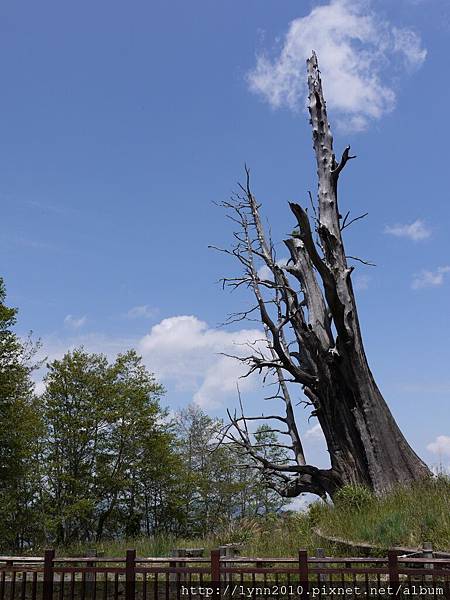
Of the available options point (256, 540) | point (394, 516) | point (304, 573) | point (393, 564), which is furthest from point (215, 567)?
point (256, 540)

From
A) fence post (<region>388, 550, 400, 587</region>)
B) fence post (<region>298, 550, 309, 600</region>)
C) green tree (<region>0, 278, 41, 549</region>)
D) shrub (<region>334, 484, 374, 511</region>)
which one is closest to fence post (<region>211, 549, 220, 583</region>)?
fence post (<region>298, 550, 309, 600</region>)

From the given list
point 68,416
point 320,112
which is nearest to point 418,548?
point 320,112

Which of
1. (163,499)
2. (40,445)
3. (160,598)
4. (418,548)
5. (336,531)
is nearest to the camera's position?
(418,548)

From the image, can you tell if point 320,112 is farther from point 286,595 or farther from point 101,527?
point 101,527

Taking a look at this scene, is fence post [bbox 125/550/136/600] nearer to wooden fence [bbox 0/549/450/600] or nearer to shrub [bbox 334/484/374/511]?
wooden fence [bbox 0/549/450/600]

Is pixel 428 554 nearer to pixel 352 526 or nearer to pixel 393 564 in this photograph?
pixel 393 564

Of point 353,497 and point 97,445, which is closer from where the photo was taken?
point 353,497

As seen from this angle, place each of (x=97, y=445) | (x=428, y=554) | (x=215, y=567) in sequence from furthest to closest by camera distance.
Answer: (x=97, y=445) → (x=428, y=554) → (x=215, y=567)

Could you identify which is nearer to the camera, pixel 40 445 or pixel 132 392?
pixel 40 445

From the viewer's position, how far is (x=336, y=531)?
1177 centimetres

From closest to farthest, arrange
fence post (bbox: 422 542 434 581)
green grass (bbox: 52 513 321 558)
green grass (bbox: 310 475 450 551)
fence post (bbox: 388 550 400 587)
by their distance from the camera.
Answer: fence post (bbox: 388 550 400 587), fence post (bbox: 422 542 434 581), green grass (bbox: 310 475 450 551), green grass (bbox: 52 513 321 558)

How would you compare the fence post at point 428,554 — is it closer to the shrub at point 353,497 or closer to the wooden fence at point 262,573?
the wooden fence at point 262,573

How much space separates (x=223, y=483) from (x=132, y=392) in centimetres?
717

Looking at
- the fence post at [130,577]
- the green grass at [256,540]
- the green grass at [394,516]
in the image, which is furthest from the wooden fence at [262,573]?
the green grass at [256,540]
